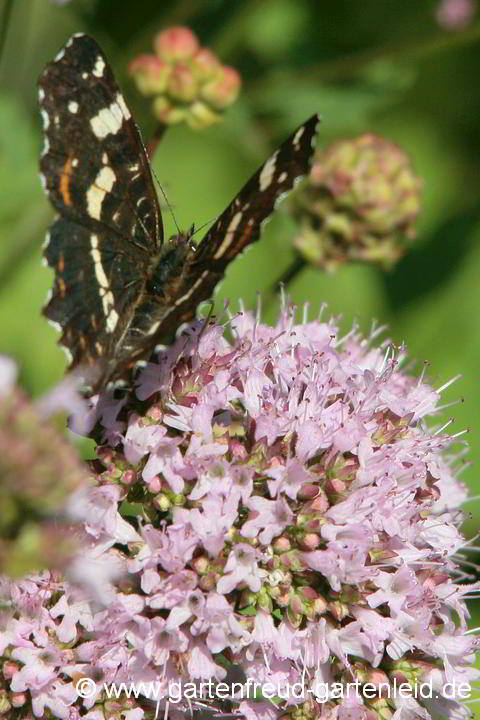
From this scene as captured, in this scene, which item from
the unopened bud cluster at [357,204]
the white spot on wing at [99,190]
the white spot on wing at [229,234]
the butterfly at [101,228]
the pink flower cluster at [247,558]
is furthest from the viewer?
the unopened bud cluster at [357,204]

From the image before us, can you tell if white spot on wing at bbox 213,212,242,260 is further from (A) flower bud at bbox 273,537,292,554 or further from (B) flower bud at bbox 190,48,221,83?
(B) flower bud at bbox 190,48,221,83

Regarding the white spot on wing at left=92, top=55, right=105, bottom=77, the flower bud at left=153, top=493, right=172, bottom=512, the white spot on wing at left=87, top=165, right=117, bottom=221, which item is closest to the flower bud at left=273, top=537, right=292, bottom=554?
the flower bud at left=153, top=493, right=172, bottom=512

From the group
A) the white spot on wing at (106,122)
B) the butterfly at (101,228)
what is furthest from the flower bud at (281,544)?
the white spot on wing at (106,122)

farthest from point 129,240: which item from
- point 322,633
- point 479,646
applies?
point 479,646

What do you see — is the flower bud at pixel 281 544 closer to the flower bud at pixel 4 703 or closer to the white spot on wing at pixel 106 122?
the flower bud at pixel 4 703

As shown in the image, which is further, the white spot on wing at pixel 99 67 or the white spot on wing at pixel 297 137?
the white spot on wing at pixel 99 67
